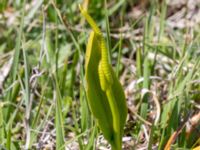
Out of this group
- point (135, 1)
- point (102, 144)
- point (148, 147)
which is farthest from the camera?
point (135, 1)

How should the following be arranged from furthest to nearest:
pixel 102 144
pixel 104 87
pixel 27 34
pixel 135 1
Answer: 1. pixel 135 1
2. pixel 27 34
3. pixel 102 144
4. pixel 104 87

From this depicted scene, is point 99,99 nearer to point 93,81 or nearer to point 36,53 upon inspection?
point 93,81

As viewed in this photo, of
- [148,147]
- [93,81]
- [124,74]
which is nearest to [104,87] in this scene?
[93,81]

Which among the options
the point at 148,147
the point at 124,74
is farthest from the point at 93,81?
the point at 124,74

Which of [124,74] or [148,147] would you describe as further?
[124,74]

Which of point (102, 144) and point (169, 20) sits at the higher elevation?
point (169, 20)

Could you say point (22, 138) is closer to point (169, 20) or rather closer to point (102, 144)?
point (102, 144)
